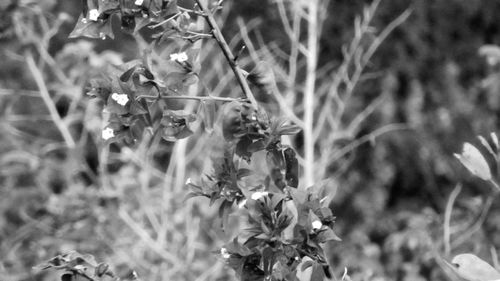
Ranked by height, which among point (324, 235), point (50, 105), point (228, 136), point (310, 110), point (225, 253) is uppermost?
point (228, 136)

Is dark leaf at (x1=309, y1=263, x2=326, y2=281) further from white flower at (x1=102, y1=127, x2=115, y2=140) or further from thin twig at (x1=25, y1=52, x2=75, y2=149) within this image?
thin twig at (x1=25, y1=52, x2=75, y2=149)

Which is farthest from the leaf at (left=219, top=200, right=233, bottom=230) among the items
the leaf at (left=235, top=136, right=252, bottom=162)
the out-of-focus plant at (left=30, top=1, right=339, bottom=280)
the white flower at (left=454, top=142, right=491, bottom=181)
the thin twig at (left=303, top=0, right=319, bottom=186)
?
the thin twig at (left=303, top=0, right=319, bottom=186)

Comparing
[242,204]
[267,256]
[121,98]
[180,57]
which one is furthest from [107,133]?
[267,256]

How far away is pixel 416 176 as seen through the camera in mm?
6109

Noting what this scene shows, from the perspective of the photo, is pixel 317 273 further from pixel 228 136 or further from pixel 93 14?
pixel 93 14

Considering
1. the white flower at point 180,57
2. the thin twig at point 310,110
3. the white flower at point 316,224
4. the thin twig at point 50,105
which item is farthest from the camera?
the thin twig at point 50,105

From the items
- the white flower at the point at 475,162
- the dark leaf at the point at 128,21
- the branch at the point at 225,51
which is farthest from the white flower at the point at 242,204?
the white flower at the point at 475,162

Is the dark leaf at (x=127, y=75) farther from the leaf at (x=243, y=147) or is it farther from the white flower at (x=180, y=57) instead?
the leaf at (x=243, y=147)

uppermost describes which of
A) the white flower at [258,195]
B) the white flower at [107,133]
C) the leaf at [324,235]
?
the white flower at [107,133]

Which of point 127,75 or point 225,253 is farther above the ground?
point 127,75

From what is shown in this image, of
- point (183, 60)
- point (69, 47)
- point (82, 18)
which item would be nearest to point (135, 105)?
point (183, 60)

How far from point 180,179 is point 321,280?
2.73 m

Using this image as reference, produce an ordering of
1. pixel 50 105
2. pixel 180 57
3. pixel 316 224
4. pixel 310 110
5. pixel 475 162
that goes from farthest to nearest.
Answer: pixel 50 105 < pixel 310 110 < pixel 475 162 < pixel 180 57 < pixel 316 224

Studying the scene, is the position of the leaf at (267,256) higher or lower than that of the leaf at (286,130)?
lower
